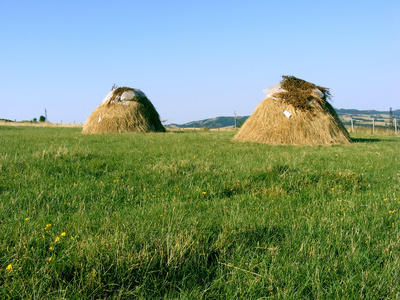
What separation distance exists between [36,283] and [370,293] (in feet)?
8.10

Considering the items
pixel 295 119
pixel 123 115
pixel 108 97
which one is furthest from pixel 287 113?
pixel 108 97

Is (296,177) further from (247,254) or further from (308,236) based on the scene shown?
(247,254)

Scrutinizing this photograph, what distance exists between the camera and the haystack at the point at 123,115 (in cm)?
2350

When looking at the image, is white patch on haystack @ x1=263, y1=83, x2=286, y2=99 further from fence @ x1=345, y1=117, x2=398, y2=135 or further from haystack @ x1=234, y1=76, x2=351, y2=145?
fence @ x1=345, y1=117, x2=398, y2=135

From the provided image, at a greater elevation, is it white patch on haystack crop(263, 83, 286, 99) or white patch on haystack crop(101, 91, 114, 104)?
white patch on haystack crop(101, 91, 114, 104)

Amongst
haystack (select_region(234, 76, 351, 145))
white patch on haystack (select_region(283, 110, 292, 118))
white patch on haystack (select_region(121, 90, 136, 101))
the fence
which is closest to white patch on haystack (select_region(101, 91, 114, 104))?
white patch on haystack (select_region(121, 90, 136, 101))

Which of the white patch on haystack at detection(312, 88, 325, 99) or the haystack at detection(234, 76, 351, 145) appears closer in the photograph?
the haystack at detection(234, 76, 351, 145)

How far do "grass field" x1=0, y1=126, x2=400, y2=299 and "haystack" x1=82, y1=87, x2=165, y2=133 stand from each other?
18644 millimetres

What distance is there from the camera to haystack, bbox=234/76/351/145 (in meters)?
14.3

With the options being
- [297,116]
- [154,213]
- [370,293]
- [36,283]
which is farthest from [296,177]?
[297,116]

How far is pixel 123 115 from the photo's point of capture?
2402 centimetres

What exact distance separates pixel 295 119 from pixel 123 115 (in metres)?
14.3

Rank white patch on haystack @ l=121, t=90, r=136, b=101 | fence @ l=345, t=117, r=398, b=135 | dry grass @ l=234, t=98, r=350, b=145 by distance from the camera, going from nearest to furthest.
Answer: dry grass @ l=234, t=98, r=350, b=145 → white patch on haystack @ l=121, t=90, r=136, b=101 → fence @ l=345, t=117, r=398, b=135

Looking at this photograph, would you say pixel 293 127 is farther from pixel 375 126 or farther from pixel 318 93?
pixel 375 126
